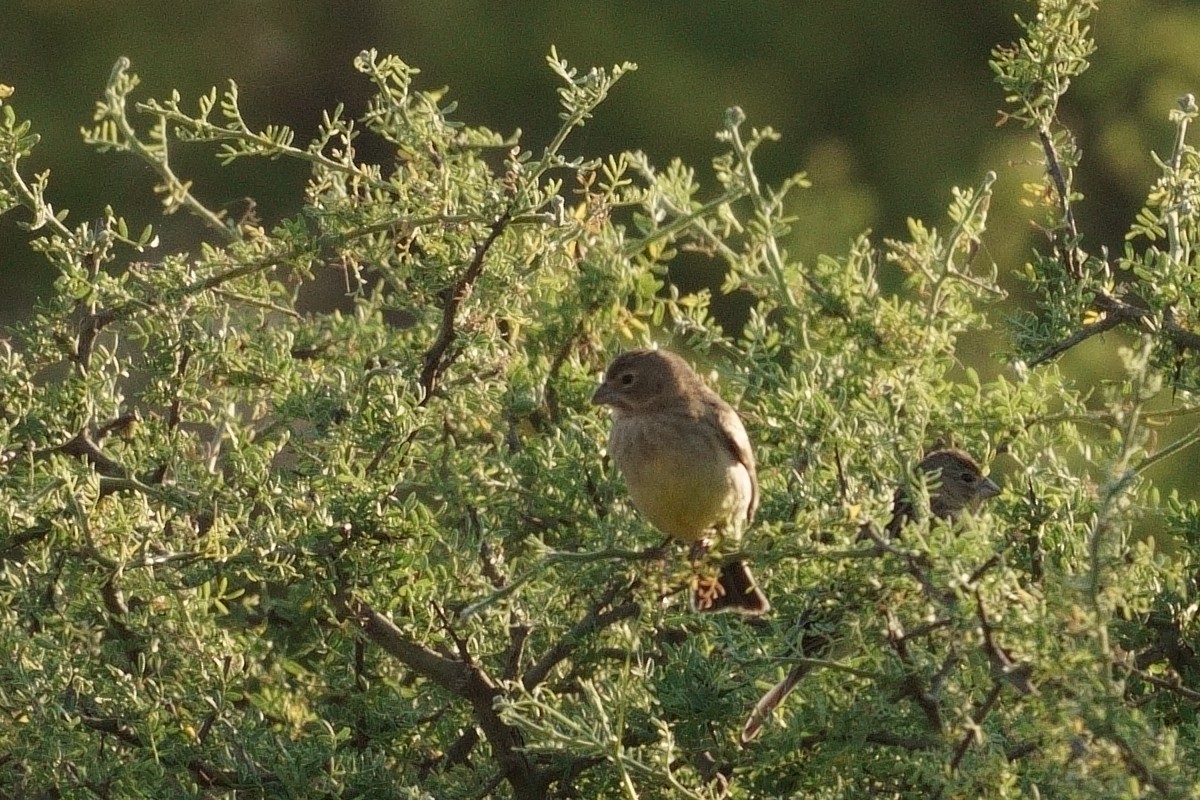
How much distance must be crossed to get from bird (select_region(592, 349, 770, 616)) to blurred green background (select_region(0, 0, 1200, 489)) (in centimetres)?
375

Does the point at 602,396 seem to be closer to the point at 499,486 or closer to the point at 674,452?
the point at 674,452

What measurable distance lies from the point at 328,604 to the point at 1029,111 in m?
1.27

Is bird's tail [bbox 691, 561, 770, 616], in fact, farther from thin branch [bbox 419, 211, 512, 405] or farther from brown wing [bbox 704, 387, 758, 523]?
thin branch [bbox 419, 211, 512, 405]

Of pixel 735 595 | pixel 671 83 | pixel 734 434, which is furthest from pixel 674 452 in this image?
pixel 671 83

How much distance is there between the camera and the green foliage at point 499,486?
223cm

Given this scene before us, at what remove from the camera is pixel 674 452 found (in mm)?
3010

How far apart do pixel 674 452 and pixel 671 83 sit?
16.7ft

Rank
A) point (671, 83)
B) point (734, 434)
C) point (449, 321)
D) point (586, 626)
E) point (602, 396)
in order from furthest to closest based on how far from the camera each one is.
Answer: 1. point (671, 83)
2. point (734, 434)
3. point (602, 396)
4. point (449, 321)
5. point (586, 626)

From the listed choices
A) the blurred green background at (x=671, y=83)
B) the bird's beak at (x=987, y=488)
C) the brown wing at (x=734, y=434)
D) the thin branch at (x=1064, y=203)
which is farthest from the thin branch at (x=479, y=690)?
the blurred green background at (x=671, y=83)

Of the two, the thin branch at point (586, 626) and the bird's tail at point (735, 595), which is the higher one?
the bird's tail at point (735, 595)

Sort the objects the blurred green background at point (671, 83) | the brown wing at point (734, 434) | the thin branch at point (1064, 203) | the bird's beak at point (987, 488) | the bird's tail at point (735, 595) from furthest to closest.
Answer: the blurred green background at point (671, 83) < the bird's beak at point (987, 488) < the brown wing at point (734, 434) < the thin branch at point (1064, 203) < the bird's tail at point (735, 595)

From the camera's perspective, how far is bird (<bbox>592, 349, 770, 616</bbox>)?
285 cm

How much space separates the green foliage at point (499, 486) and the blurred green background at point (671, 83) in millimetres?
4139

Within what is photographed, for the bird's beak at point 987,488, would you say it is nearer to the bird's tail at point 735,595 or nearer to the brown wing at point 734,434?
the brown wing at point 734,434
